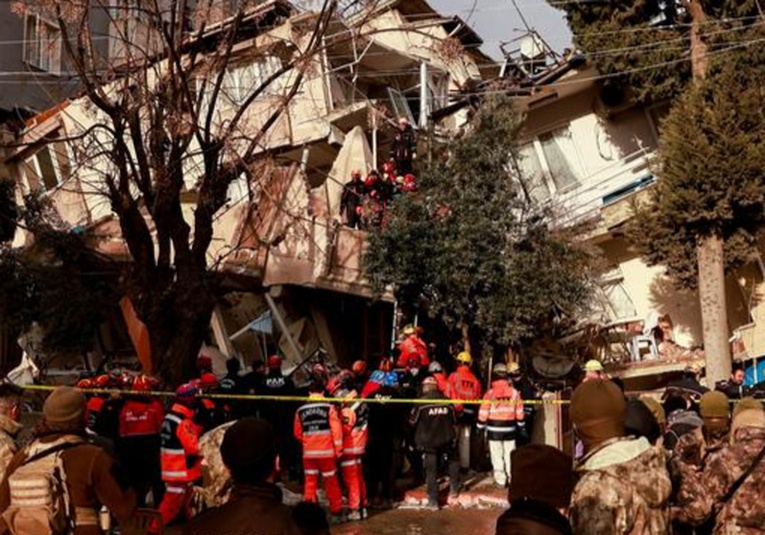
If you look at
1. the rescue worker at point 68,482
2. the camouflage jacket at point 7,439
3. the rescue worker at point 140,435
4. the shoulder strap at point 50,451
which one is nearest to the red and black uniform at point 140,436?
the rescue worker at point 140,435

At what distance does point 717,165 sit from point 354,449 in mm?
9137

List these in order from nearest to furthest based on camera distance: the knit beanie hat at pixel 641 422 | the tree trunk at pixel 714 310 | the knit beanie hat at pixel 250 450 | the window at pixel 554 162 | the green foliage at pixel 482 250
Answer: the knit beanie hat at pixel 250 450, the knit beanie hat at pixel 641 422, the green foliage at pixel 482 250, the tree trunk at pixel 714 310, the window at pixel 554 162

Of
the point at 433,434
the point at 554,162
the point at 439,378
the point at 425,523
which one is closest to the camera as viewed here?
the point at 425,523

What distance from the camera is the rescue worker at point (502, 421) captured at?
1187 cm

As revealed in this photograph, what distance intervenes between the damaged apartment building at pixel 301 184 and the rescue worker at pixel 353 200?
0.39 metres

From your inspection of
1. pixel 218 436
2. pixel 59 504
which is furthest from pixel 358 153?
pixel 59 504

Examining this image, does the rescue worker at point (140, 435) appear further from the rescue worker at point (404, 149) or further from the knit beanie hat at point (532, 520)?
the rescue worker at point (404, 149)

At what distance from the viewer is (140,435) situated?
1012cm

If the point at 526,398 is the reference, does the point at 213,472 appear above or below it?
below

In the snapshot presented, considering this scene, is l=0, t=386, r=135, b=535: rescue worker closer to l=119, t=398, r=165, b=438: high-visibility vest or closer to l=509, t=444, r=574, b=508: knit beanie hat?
l=509, t=444, r=574, b=508: knit beanie hat

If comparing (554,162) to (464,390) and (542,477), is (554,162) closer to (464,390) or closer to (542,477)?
(464,390)

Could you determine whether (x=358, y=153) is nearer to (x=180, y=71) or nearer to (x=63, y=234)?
(x=63, y=234)

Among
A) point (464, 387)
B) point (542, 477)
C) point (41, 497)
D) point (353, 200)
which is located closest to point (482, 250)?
point (464, 387)

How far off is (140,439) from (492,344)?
7.14 metres
